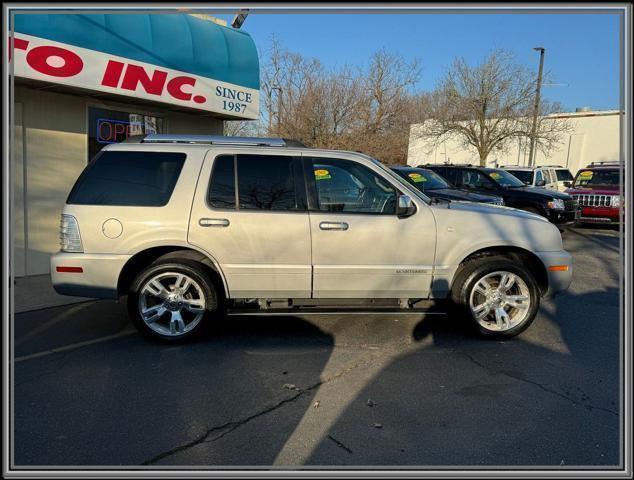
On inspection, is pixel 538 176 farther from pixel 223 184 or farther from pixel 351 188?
pixel 223 184

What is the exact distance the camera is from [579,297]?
7.13m

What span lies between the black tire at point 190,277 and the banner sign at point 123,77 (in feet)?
12.7

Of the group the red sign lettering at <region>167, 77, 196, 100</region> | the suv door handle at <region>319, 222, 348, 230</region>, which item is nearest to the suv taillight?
the suv door handle at <region>319, 222, 348, 230</region>

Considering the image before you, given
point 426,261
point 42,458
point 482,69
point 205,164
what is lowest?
point 42,458

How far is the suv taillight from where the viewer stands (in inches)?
188

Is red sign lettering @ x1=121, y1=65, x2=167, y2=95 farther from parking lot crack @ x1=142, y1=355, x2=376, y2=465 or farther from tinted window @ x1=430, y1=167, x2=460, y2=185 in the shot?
tinted window @ x1=430, y1=167, x2=460, y2=185

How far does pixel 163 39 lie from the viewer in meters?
8.32

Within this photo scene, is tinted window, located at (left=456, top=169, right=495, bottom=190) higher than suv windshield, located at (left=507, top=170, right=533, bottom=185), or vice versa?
suv windshield, located at (left=507, top=170, right=533, bottom=185)

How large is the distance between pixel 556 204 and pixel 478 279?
889 centimetres

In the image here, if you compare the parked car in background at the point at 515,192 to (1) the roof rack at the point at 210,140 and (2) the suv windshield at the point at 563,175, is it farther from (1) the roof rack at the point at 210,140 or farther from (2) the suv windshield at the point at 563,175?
(2) the suv windshield at the point at 563,175

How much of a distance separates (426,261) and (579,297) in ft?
11.4

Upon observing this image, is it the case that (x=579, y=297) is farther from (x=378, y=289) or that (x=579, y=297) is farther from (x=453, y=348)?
(x=378, y=289)

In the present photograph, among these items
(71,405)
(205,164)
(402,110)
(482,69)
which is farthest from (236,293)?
(482,69)

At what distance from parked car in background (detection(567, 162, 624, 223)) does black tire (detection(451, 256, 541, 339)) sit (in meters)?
11.1
